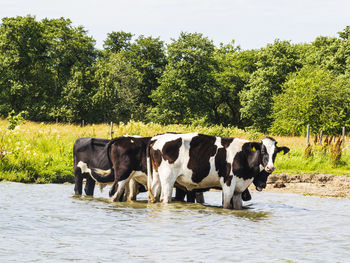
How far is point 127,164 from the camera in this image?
12273 millimetres

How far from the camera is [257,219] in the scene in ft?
33.6

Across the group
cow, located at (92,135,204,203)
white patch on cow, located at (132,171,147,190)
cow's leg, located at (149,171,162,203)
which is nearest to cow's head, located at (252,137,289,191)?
cow, located at (92,135,204,203)

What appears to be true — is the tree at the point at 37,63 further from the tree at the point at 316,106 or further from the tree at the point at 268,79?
the tree at the point at 316,106

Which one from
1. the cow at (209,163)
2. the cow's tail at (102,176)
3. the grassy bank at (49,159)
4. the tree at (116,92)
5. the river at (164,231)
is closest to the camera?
the river at (164,231)

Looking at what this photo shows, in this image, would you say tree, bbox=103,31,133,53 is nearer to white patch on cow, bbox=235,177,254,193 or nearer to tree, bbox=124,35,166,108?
tree, bbox=124,35,166,108

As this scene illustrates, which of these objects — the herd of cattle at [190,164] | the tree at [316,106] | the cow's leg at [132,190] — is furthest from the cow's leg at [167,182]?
the tree at [316,106]

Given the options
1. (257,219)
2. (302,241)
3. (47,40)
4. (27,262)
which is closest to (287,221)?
→ (257,219)

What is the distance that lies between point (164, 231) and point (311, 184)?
1070cm

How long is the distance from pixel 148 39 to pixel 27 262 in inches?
3040

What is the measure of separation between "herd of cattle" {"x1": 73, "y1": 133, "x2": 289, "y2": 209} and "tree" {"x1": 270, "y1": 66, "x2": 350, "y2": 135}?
3851 cm

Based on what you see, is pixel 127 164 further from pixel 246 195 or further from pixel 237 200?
pixel 246 195

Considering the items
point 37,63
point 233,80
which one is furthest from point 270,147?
point 233,80

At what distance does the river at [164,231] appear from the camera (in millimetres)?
6648

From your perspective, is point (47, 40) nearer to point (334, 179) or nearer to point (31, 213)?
point (334, 179)
